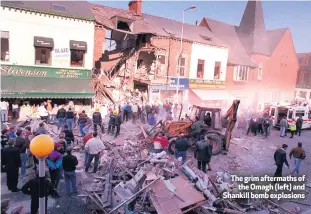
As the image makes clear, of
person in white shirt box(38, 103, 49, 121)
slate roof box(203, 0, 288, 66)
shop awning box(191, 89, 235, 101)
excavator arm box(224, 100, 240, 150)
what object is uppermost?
slate roof box(203, 0, 288, 66)

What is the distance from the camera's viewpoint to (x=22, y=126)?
46.8 feet

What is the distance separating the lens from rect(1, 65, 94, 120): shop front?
16.4m

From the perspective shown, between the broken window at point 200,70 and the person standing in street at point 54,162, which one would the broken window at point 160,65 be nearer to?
the broken window at point 200,70

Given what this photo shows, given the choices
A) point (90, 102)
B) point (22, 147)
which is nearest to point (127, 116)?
point (90, 102)

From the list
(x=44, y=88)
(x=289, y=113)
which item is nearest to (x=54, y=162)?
(x=44, y=88)

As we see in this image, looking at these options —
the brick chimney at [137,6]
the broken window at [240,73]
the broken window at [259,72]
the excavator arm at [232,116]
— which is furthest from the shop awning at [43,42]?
the broken window at [259,72]

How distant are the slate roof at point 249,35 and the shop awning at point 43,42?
67.8 feet

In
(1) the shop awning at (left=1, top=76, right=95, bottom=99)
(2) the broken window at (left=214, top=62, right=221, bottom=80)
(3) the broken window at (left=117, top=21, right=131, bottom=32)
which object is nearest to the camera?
(1) the shop awning at (left=1, top=76, right=95, bottom=99)

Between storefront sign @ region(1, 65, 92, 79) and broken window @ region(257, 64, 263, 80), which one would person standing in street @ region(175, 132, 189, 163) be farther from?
broken window @ region(257, 64, 263, 80)

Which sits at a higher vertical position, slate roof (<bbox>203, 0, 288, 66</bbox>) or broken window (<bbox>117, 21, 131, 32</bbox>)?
slate roof (<bbox>203, 0, 288, 66</bbox>)

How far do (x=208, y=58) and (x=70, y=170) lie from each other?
21808mm

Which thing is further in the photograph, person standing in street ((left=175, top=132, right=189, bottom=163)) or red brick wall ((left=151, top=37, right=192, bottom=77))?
red brick wall ((left=151, top=37, right=192, bottom=77))

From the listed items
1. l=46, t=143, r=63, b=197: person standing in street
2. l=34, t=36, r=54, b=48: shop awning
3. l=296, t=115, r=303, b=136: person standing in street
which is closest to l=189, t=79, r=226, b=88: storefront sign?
l=296, t=115, r=303, b=136: person standing in street

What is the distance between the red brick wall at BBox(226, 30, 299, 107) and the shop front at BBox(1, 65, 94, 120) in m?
17.1
